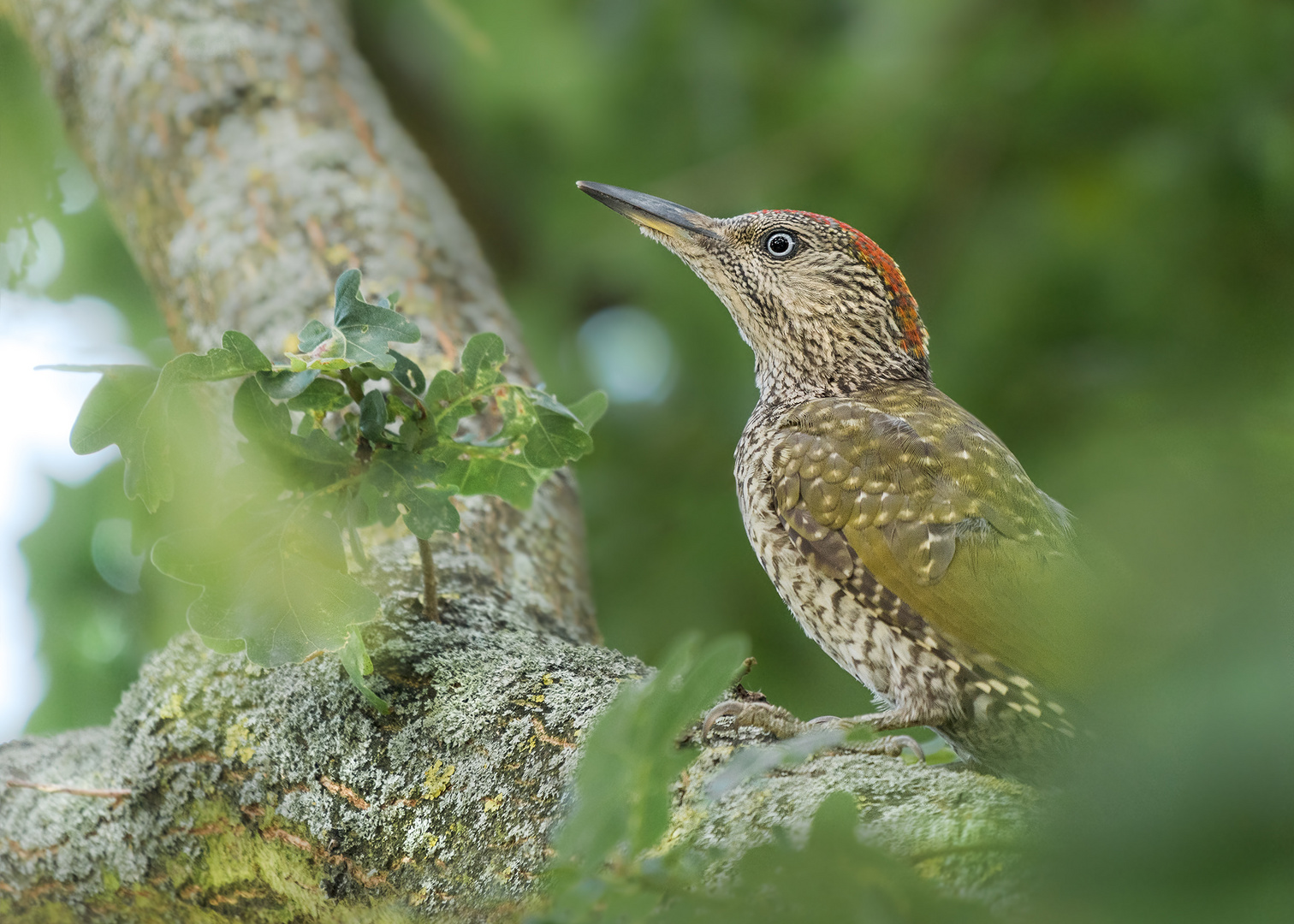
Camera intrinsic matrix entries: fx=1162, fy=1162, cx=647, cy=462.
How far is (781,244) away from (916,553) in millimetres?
1212

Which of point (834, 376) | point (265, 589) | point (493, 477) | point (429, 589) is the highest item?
point (834, 376)

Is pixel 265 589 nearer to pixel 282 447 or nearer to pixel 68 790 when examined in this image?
pixel 282 447

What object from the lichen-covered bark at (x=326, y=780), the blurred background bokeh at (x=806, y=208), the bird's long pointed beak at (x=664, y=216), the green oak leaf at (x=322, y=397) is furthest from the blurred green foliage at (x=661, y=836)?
the bird's long pointed beak at (x=664, y=216)

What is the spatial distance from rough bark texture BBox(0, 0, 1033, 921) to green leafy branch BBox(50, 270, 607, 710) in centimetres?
18

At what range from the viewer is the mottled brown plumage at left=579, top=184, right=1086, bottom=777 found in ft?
6.62

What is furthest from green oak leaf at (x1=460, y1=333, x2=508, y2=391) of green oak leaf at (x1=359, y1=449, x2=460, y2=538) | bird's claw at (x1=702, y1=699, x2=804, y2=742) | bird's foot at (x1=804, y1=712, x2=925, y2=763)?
bird's foot at (x1=804, y1=712, x2=925, y2=763)

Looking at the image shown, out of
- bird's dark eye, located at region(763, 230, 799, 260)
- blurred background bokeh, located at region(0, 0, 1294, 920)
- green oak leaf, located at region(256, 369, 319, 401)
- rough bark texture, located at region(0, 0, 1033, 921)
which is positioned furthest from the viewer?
blurred background bokeh, located at region(0, 0, 1294, 920)

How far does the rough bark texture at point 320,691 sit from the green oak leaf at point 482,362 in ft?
1.43

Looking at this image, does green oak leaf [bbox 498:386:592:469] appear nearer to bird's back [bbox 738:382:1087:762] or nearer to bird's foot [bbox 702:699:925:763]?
bird's foot [bbox 702:699:925:763]

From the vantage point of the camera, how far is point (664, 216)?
3.11m

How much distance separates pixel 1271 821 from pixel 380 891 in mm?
1382

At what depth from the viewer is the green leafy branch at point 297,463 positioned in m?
1.57

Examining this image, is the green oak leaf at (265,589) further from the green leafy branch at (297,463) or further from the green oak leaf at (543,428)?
the green oak leaf at (543,428)

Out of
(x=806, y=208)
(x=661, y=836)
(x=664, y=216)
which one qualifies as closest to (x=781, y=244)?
(x=664, y=216)
